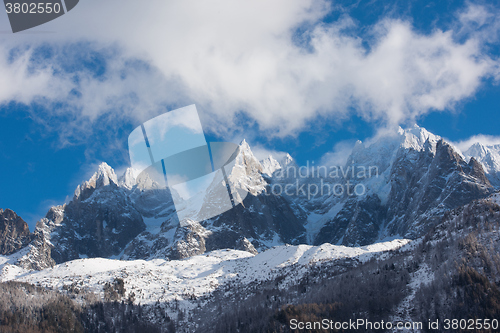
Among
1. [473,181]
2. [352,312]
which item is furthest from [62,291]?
[473,181]

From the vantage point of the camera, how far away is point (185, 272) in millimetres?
124375

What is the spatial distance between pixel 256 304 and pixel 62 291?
4566 centimetres

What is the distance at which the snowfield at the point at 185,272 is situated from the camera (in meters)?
98.8

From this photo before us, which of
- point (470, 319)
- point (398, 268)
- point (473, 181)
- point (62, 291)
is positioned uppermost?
point (473, 181)

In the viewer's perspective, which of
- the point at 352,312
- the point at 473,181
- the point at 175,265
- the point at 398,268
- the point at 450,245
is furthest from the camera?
the point at 473,181

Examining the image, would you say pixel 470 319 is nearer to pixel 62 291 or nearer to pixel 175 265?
pixel 62 291

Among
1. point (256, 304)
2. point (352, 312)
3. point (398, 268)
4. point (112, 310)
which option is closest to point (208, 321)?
point (256, 304)

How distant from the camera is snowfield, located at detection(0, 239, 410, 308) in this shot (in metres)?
98.8

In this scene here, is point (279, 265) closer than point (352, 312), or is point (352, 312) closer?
point (352, 312)

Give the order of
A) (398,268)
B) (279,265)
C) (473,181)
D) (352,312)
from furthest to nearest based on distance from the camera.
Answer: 1. (473,181)
2. (279,265)
3. (398,268)
4. (352,312)

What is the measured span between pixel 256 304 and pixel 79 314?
36.8 metres

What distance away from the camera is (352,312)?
60.1 metres

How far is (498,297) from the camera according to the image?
159 ft

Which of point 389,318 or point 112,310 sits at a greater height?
point 112,310
